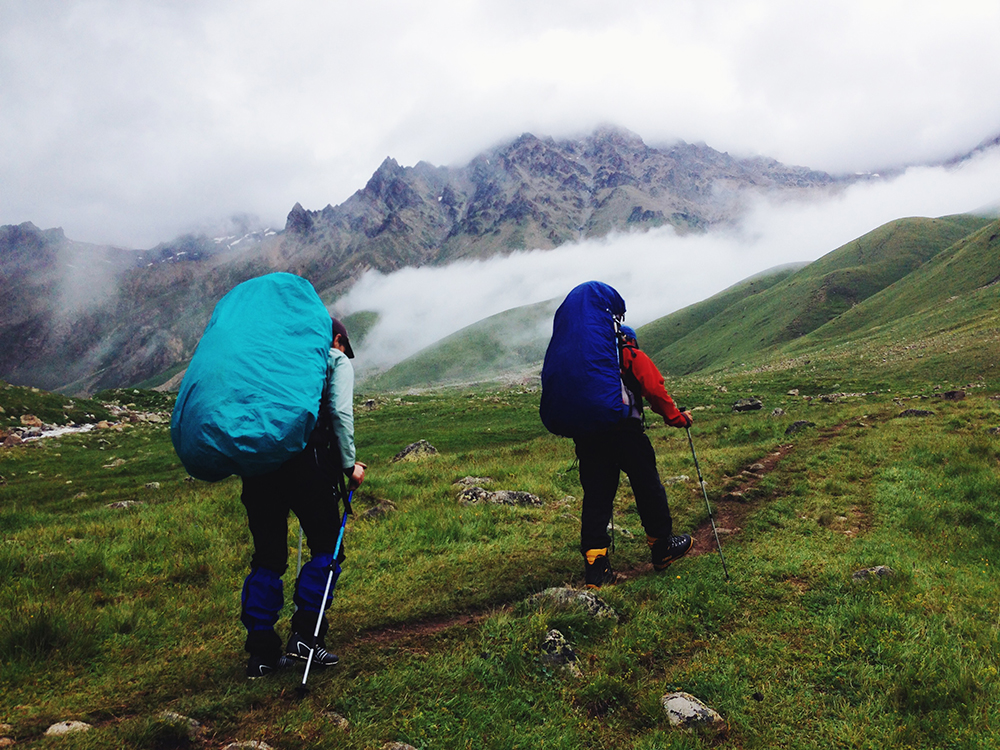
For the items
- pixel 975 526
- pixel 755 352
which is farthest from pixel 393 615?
pixel 755 352

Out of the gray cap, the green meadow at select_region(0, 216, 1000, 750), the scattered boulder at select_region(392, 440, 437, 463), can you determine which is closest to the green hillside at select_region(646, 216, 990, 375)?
the scattered boulder at select_region(392, 440, 437, 463)

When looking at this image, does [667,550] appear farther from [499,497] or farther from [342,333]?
[342,333]

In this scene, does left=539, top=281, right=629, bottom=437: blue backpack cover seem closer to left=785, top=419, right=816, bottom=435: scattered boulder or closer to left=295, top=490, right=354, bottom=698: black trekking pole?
left=295, top=490, right=354, bottom=698: black trekking pole

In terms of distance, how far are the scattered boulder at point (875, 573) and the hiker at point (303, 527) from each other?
7.13 m

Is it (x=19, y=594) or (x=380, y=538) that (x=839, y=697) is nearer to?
(x=380, y=538)

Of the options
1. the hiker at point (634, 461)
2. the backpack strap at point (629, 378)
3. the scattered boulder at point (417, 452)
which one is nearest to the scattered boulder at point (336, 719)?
the hiker at point (634, 461)

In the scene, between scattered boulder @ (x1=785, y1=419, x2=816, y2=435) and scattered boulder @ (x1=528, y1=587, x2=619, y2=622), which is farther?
scattered boulder @ (x1=785, y1=419, x2=816, y2=435)

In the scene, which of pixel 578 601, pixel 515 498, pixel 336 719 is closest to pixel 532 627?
pixel 578 601

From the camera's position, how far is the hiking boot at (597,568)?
748cm

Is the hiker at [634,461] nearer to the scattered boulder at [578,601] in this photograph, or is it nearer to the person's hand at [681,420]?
the person's hand at [681,420]

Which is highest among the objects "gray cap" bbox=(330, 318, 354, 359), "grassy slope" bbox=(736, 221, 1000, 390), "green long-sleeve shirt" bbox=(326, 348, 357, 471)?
"gray cap" bbox=(330, 318, 354, 359)

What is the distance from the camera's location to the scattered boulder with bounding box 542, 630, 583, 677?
532 cm

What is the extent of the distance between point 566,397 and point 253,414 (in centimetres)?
426

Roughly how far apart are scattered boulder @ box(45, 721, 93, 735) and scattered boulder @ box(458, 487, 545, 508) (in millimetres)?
8110
